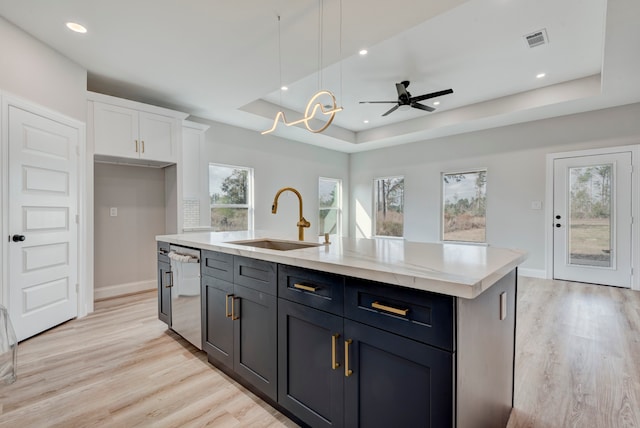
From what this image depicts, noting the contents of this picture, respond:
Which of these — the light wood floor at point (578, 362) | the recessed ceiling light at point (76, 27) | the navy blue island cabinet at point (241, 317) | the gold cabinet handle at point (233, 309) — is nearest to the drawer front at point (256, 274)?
the navy blue island cabinet at point (241, 317)

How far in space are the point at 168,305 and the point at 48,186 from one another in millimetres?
1630

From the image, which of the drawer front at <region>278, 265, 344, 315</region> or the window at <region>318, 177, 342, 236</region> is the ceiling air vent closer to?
the drawer front at <region>278, 265, 344, 315</region>

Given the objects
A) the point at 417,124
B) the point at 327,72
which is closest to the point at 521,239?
the point at 417,124

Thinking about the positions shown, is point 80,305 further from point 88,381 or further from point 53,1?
point 53,1

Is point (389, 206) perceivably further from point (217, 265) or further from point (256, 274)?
point (256, 274)

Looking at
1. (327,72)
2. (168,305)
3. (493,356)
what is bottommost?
(168,305)

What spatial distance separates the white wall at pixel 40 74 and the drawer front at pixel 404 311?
10.6 ft

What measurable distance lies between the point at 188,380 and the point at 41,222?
212 cm

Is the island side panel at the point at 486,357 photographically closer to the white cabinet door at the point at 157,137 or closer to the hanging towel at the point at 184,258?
the hanging towel at the point at 184,258

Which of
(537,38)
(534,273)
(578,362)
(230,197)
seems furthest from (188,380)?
(534,273)

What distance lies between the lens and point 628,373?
207 cm

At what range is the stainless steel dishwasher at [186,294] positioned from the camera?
7.39ft

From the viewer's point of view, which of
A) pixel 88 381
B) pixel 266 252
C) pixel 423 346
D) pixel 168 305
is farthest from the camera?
pixel 168 305

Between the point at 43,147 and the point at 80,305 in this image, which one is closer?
the point at 43,147
